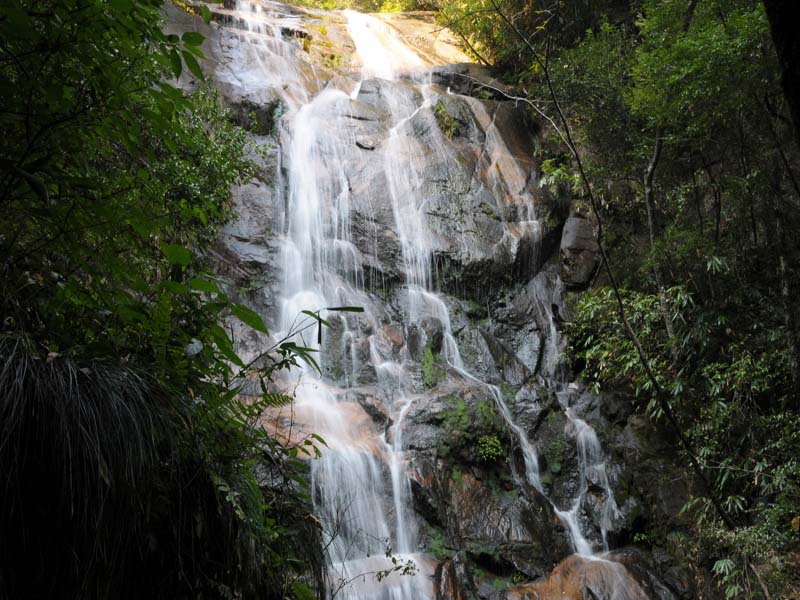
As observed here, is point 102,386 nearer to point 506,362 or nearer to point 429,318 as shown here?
point 429,318

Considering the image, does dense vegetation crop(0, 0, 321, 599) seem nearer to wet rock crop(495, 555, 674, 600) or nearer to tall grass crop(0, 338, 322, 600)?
tall grass crop(0, 338, 322, 600)

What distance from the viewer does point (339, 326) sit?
9.66 m

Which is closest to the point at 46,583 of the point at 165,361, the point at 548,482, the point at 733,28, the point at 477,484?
the point at 165,361

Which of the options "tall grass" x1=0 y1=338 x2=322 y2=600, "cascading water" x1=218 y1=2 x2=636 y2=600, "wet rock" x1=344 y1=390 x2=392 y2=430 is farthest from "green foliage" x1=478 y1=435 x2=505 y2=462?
"tall grass" x1=0 y1=338 x2=322 y2=600

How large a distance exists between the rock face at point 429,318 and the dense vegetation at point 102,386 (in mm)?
2563

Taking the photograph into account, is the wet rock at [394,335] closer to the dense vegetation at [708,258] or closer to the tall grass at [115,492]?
the dense vegetation at [708,258]

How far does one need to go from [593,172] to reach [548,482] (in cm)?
564

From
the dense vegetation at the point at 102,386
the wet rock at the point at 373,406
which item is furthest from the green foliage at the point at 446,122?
the dense vegetation at the point at 102,386

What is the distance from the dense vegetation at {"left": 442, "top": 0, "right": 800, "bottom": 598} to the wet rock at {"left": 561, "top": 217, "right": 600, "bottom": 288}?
1.20ft

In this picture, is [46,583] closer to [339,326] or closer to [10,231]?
[10,231]

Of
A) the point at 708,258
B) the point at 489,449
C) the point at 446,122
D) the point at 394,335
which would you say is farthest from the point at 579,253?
the point at 489,449

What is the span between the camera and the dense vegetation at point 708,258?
265 inches

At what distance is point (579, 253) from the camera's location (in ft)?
38.3

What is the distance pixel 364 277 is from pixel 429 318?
149cm
